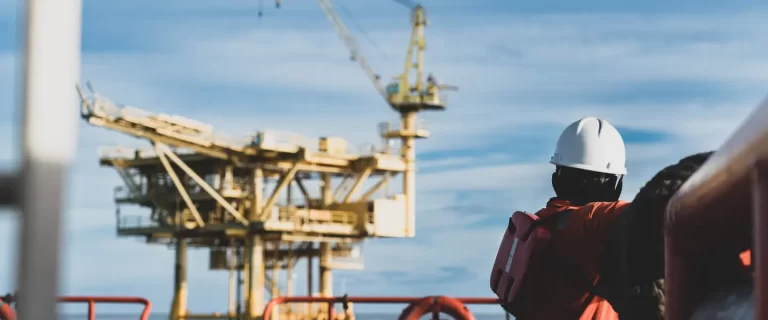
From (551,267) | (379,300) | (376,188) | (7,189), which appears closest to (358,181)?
(376,188)

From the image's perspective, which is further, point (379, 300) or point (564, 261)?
point (379, 300)

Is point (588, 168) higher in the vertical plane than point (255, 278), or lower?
higher

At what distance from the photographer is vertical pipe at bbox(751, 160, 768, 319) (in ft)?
2.95

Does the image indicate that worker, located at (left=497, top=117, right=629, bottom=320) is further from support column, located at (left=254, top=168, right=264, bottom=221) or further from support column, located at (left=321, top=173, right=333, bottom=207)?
support column, located at (left=321, top=173, right=333, bottom=207)

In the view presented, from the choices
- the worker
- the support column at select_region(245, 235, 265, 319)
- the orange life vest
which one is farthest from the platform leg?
the orange life vest

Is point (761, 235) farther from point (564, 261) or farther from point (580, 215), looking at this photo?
point (564, 261)

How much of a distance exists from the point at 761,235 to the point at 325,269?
1579 inches

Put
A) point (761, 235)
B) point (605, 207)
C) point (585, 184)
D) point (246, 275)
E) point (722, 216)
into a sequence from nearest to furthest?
1. point (761, 235)
2. point (722, 216)
3. point (605, 207)
4. point (585, 184)
5. point (246, 275)

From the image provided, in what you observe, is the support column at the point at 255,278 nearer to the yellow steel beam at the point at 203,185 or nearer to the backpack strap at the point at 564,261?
the yellow steel beam at the point at 203,185

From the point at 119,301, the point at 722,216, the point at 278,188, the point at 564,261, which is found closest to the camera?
the point at 722,216

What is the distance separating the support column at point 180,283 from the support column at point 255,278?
3.27m

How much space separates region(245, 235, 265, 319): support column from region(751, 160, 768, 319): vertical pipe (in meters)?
37.3

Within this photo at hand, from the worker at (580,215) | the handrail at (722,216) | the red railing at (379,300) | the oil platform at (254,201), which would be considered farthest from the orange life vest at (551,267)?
the oil platform at (254,201)

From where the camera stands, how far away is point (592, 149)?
9.89 ft
